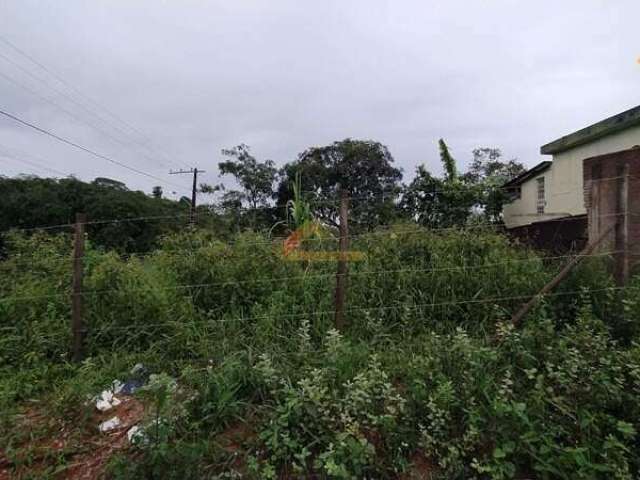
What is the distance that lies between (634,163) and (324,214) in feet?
11.0

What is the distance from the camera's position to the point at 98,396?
247 cm

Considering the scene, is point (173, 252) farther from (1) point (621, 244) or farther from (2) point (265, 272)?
(1) point (621, 244)

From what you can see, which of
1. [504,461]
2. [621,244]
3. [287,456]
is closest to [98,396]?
[287,456]

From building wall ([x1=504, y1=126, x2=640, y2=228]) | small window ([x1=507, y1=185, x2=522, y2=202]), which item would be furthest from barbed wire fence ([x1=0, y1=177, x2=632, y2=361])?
small window ([x1=507, y1=185, x2=522, y2=202])

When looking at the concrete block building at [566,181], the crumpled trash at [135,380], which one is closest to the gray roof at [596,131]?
the concrete block building at [566,181]

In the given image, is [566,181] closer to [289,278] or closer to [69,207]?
[289,278]

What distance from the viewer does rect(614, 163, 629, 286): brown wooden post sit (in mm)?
2879

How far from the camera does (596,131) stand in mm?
6914

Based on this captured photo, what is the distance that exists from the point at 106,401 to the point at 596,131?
9.24m

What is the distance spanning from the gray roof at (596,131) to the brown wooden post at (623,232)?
477 cm

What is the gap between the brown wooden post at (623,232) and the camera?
9.45 feet

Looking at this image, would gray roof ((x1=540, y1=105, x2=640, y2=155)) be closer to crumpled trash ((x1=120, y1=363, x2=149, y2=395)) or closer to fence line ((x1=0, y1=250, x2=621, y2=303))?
fence line ((x1=0, y1=250, x2=621, y2=303))

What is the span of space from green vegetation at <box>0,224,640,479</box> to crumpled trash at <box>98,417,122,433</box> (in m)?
0.10

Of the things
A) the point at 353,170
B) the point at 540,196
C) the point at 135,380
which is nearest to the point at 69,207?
the point at 353,170
